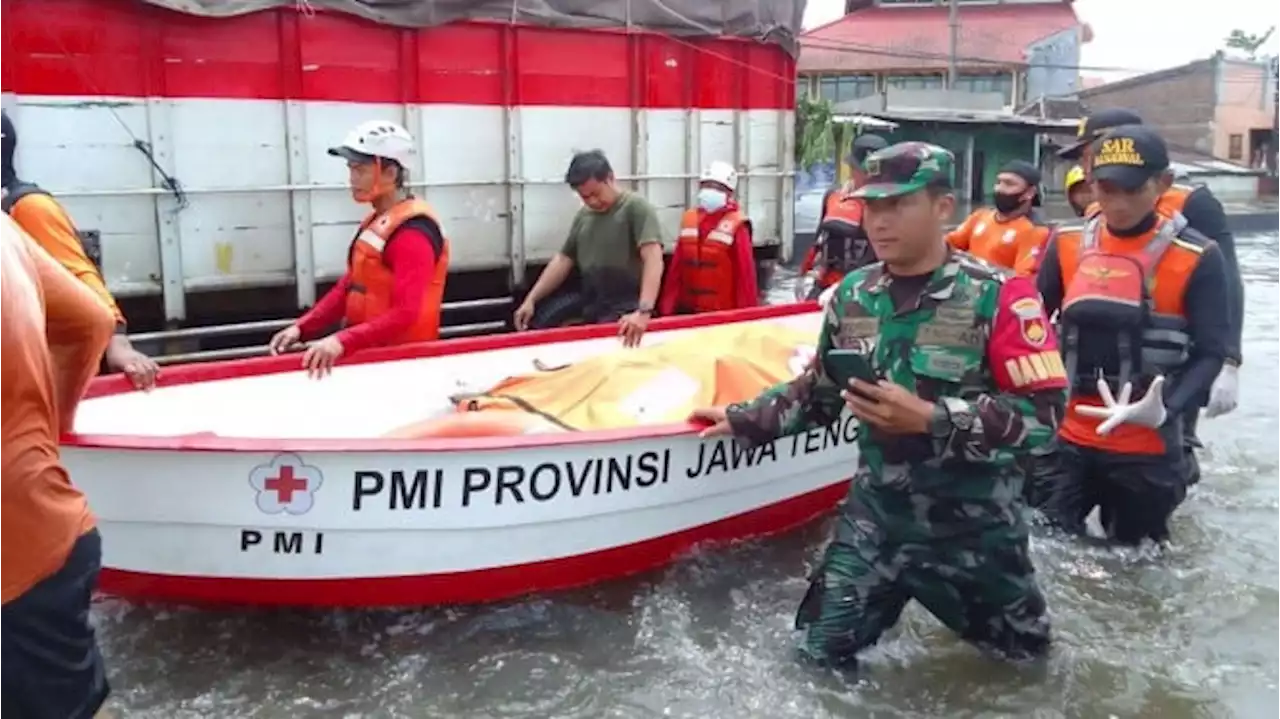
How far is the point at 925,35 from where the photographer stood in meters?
36.7

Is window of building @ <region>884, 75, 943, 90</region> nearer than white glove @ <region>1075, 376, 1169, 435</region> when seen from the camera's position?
No

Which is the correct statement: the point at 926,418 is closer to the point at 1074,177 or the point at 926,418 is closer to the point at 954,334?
the point at 954,334

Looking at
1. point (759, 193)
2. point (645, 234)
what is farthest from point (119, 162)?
point (759, 193)

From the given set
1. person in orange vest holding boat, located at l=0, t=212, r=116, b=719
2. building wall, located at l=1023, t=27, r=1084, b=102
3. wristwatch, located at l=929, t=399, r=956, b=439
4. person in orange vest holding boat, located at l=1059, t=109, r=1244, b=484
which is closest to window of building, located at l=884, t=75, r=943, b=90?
building wall, located at l=1023, t=27, r=1084, b=102

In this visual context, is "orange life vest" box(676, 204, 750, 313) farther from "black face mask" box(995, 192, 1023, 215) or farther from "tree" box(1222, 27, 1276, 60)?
"tree" box(1222, 27, 1276, 60)

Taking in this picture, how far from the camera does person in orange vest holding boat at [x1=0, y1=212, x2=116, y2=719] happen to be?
2.43 m

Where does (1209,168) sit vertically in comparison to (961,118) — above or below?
below

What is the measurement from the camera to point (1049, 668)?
4.35 meters

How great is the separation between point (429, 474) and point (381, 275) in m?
1.34

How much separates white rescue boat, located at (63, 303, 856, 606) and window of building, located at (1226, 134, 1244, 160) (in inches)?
1454

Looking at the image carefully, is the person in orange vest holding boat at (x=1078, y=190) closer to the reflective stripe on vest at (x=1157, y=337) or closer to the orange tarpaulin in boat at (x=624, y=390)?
the orange tarpaulin in boat at (x=624, y=390)

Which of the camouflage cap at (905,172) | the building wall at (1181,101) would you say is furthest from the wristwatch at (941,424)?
the building wall at (1181,101)

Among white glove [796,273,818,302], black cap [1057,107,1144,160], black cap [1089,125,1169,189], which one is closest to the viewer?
black cap [1089,125,1169,189]

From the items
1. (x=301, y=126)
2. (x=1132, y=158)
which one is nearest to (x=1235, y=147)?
(x=301, y=126)
